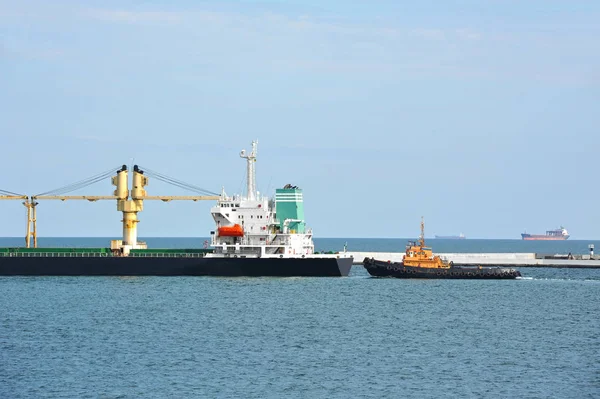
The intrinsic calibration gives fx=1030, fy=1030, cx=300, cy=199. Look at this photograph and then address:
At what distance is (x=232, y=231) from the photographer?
7269 centimetres

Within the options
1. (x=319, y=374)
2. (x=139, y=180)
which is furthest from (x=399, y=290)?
(x=319, y=374)

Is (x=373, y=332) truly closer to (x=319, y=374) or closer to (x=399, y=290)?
(x=319, y=374)

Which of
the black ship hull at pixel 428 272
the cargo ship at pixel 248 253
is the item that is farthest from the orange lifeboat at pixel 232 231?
the black ship hull at pixel 428 272

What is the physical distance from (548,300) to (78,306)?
90.7ft

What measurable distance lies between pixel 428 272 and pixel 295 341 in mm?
33946

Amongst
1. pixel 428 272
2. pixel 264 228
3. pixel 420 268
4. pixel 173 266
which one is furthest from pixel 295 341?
pixel 173 266

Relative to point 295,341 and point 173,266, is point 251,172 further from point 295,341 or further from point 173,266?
point 295,341

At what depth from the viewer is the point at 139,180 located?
80.8 m

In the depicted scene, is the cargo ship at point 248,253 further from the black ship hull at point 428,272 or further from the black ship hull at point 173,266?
the black ship hull at point 428,272

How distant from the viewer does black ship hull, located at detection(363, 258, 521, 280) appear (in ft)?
246

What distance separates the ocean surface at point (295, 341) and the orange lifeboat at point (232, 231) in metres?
4.64

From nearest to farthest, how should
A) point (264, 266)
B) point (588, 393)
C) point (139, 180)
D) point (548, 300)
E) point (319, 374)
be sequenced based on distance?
point (588, 393) < point (319, 374) < point (548, 300) < point (264, 266) < point (139, 180)

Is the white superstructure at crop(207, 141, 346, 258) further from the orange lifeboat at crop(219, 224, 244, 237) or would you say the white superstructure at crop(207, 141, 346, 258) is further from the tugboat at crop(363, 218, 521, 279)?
the tugboat at crop(363, 218, 521, 279)

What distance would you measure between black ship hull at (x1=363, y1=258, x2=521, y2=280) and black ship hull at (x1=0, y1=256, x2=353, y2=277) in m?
3.05
